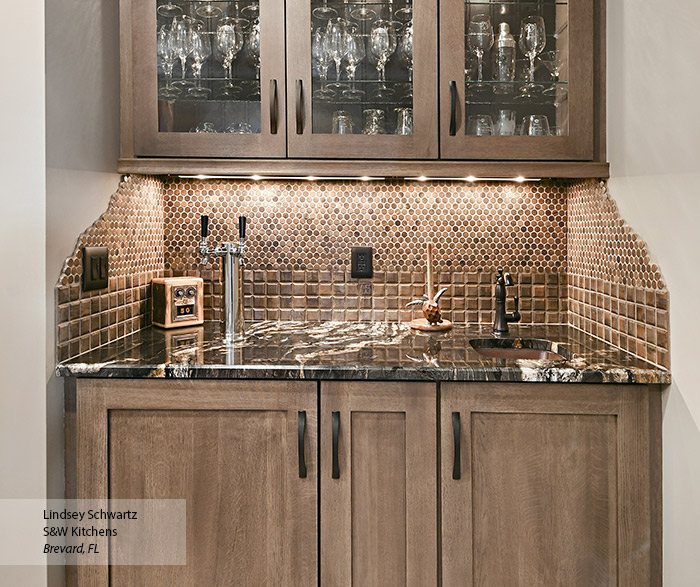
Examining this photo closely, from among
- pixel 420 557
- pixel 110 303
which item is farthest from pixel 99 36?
pixel 420 557

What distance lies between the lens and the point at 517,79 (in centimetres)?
181

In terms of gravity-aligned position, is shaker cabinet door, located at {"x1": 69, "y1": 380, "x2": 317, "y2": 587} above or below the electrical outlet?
below

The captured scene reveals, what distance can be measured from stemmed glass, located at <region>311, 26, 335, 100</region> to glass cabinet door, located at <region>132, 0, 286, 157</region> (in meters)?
0.10

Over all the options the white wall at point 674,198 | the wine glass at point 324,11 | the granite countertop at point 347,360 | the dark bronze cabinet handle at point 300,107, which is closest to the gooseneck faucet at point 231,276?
the granite countertop at point 347,360

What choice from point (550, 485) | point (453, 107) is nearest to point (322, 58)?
point (453, 107)

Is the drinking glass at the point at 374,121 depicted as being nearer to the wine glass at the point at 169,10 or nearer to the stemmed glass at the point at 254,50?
the stemmed glass at the point at 254,50

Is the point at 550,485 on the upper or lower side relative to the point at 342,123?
lower

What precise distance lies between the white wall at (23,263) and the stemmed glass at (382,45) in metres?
0.91

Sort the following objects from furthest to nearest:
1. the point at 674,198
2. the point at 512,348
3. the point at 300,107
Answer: the point at 512,348 < the point at 300,107 < the point at 674,198

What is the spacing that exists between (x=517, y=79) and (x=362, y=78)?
472 mm

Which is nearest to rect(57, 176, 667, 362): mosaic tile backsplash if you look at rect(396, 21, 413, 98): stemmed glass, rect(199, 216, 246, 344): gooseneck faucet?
rect(199, 216, 246, 344): gooseneck faucet

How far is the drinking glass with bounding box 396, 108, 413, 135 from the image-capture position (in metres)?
1.79

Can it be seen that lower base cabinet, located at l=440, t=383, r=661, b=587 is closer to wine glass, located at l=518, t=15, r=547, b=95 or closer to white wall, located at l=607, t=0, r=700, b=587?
white wall, located at l=607, t=0, r=700, b=587

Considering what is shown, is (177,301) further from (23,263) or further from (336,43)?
(336,43)
